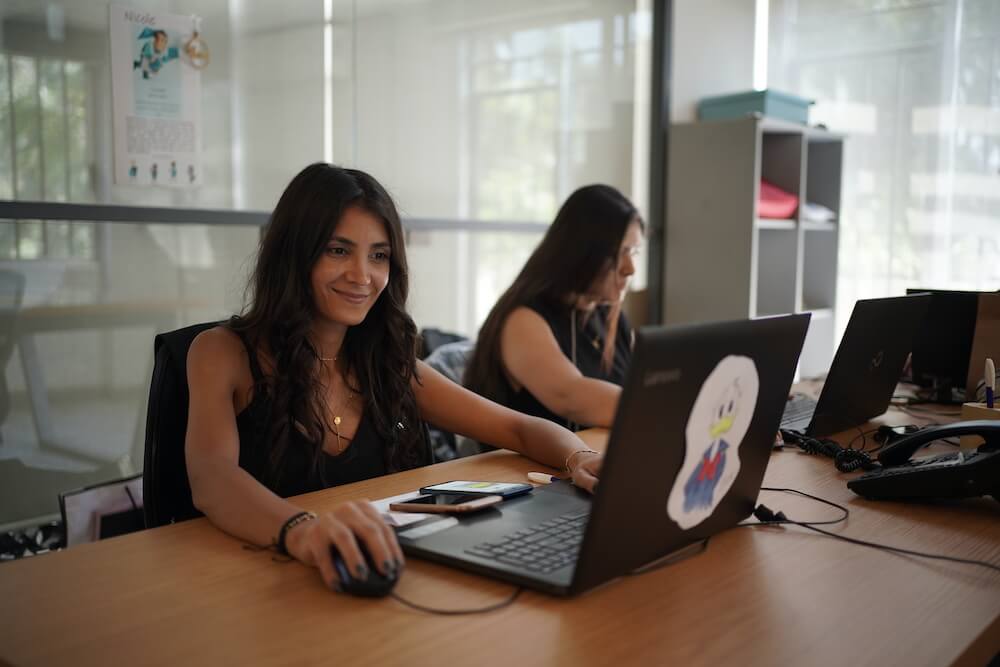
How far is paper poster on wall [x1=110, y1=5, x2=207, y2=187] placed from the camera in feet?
7.49

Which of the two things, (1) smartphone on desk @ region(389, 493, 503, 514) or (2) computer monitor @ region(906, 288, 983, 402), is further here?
(2) computer monitor @ region(906, 288, 983, 402)

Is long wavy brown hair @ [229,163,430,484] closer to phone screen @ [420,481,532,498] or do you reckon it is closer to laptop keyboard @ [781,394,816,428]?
phone screen @ [420,481,532,498]

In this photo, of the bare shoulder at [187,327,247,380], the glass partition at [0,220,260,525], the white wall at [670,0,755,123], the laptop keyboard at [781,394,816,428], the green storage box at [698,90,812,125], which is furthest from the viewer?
the white wall at [670,0,755,123]

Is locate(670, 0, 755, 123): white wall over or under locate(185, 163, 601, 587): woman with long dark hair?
over

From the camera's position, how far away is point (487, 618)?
945mm

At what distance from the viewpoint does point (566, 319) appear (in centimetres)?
244

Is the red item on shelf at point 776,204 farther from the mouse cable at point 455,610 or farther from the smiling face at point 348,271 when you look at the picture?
the mouse cable at point 455,610

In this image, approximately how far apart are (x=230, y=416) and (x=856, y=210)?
11.4 feet

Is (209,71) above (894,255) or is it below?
above

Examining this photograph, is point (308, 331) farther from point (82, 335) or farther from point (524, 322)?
point (82, 335)

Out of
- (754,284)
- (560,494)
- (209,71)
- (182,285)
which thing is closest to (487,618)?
(560,494)

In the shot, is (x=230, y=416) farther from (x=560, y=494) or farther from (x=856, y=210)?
(x=856, y=210)

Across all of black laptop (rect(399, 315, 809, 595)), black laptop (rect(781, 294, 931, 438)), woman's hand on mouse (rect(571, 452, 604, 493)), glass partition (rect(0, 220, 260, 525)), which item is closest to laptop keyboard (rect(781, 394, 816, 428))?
black laptop (rect(781, 294, 931, 438))

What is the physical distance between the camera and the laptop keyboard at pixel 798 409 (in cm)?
199
